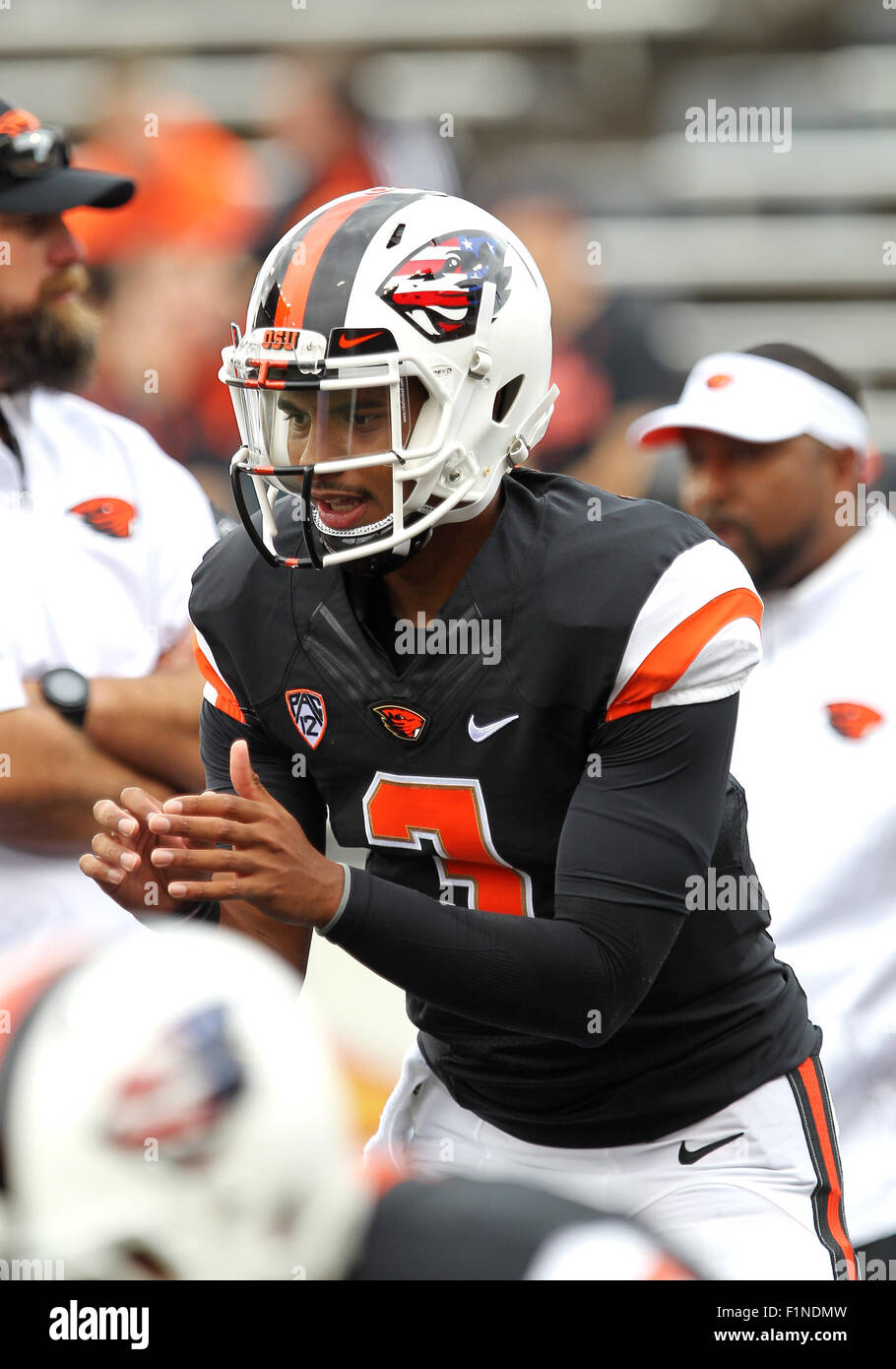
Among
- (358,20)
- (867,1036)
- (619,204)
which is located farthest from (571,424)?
(358,20)

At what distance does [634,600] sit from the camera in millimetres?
1906

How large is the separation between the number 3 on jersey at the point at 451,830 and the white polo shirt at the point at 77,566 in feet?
3.51

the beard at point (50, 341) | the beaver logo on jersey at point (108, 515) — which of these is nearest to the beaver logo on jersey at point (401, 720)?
the beaver logo on jersey at point (108, 515)

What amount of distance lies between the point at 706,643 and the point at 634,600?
9 cm

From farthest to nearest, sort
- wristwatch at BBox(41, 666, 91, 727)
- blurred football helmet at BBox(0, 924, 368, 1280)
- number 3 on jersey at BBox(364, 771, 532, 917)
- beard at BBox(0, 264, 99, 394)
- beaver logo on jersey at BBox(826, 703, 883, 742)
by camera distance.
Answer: beard at BBox(0, 264, 99, 394) → beaver logo on jersey at BBox(826, 703, 883, 742) → wristwatch at BBox(41, 666, 91, 727) → number 3 on jersey at BBox(364, 771, 532, 917) → blurred football helmet at BBox(0, 924, 368, 1280)

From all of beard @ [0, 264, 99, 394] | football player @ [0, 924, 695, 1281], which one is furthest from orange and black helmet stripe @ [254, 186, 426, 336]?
beard @ [0, 264, 99, 394]

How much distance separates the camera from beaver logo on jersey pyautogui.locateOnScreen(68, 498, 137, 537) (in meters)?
3.12

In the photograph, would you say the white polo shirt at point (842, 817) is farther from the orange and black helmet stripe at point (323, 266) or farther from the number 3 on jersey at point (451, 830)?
the orange and black helmet stripe at point (323, 266)

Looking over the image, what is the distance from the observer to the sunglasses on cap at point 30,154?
10.7ft

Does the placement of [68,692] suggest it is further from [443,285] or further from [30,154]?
[443,285]

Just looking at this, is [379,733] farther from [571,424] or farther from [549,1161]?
[571,424]

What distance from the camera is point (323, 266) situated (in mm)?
1969

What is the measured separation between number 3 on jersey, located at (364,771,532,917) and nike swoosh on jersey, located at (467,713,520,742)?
0.05 meters

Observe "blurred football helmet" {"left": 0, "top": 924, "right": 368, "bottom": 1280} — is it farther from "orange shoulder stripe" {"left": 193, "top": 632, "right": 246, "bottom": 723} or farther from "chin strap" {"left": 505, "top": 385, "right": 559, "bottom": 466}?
"chin strap" {"left": 505, "top": 385, "right": 559, "bottom": 466}
